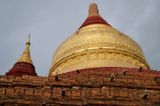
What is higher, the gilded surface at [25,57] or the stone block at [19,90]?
the gilded surface at [25,57]

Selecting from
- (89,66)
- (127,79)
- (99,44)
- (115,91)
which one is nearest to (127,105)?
(115,91)

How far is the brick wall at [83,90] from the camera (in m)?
16.2

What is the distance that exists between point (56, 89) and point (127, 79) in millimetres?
3169

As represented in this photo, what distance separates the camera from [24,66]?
24.3m

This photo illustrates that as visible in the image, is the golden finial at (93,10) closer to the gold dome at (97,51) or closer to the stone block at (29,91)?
the gold dome at (97,51)

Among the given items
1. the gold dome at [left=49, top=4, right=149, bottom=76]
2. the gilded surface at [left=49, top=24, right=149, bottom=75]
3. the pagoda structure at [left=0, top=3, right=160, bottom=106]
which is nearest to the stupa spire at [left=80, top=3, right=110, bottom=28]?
the gold dome at [left=49, top=4, right=149, bottom=76]

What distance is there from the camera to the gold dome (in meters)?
23.4

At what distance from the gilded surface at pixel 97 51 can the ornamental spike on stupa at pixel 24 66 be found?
128 centimetres

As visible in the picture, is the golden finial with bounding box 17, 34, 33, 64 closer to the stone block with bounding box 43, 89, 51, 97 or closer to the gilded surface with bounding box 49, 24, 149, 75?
the gilded surface with bounding box 49, 24, 149, 75

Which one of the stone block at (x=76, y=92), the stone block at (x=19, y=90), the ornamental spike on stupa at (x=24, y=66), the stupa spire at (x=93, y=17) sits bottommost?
the stone block at (x=76, y=92)

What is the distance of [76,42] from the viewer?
2462cm

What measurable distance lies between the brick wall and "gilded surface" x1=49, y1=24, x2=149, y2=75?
4439mm

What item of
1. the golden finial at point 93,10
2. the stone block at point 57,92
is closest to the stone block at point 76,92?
the stone block at point 57,92

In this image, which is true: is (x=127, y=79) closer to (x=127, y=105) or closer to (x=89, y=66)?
(x=127, y=105)
